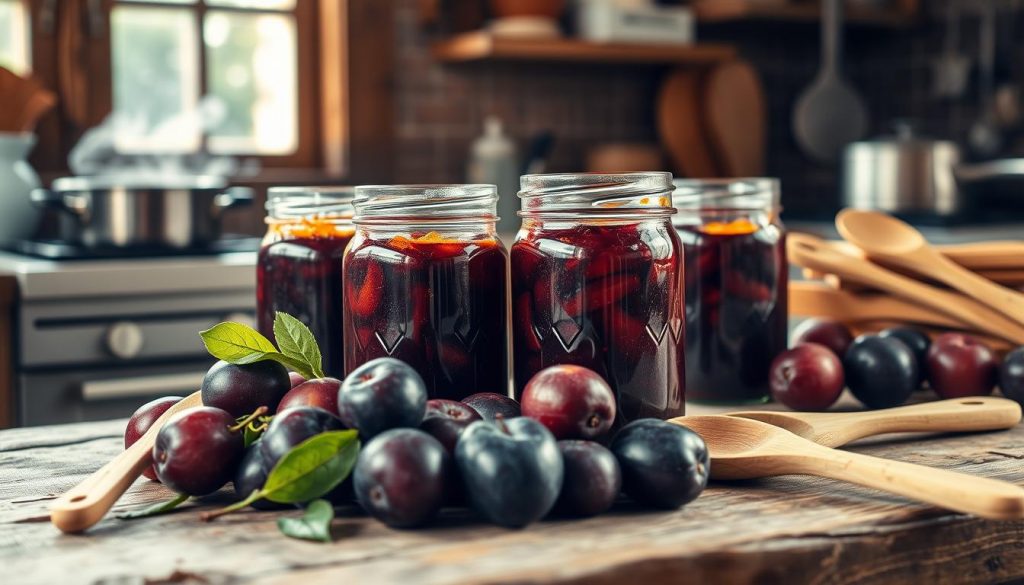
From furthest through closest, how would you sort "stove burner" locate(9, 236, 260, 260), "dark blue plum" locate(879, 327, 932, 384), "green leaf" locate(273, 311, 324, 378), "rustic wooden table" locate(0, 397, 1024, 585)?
"stove burner" locate(9, 236, 260, 260), "dark blue plum" locate(879, 327, 932, 384), "green leaf" locate(273, 311, 324, 378), "rustic wooden table" locate(0, 397, 1024, 585)

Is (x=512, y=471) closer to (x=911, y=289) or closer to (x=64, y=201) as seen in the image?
(x=911, y=289)

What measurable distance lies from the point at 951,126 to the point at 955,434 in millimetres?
2668

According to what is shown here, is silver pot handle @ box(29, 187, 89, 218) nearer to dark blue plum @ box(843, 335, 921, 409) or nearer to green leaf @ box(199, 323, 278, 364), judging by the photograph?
green leaf @ box(199, 323, 278, 364)

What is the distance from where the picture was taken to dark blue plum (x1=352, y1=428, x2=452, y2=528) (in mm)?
634

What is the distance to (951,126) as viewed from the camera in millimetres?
3350

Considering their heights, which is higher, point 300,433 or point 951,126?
point 951,126

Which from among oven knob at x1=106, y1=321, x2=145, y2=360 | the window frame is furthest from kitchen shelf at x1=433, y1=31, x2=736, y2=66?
oven knob at x1=106, y1=321, x2=145, y2=360

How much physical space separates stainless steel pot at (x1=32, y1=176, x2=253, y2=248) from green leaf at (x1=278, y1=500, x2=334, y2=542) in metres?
1.63

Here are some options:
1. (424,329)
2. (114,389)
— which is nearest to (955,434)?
(424,329)

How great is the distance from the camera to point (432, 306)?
0.81 m

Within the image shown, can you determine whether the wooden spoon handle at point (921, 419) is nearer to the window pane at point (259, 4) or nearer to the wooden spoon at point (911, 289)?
the wooden spoon at point (911, 289)

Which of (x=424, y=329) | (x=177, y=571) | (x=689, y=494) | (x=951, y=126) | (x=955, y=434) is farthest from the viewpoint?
(x=951, y=126)

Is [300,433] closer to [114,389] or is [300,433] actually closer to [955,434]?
[955,434]

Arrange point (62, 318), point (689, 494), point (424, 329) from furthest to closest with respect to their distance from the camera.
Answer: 1. point (62, 318)
2. point (424, 329)
3. point (689, 494)
